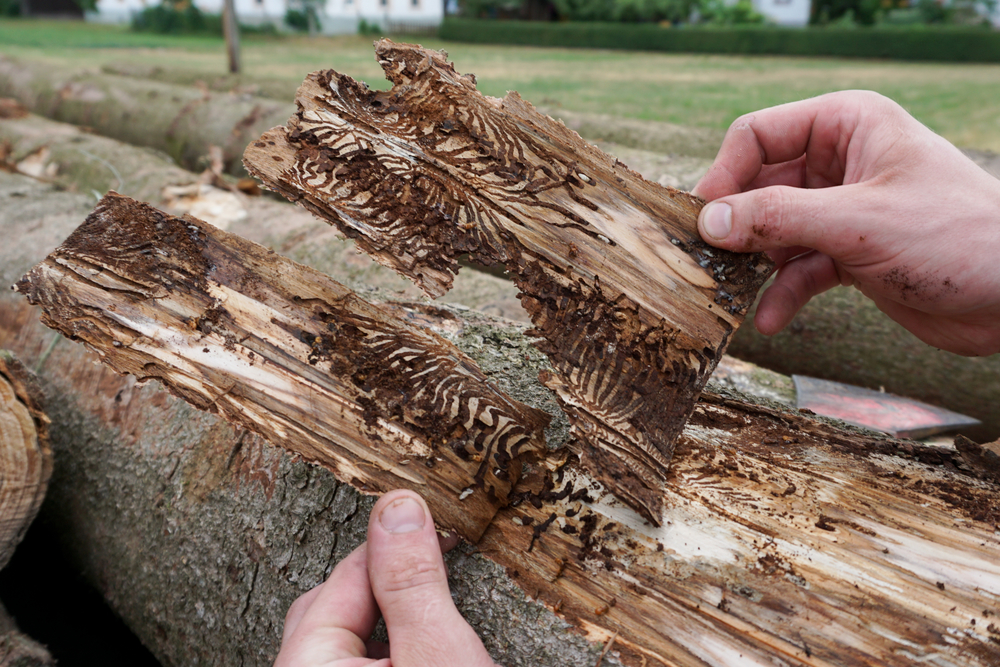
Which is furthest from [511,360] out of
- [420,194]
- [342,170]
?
[342,170]

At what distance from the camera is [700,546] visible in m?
1.26

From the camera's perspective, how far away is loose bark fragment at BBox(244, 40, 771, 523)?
140 centimetres

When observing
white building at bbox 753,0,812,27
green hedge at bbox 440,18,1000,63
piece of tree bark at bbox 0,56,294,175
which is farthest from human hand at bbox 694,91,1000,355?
white building at bbox 753,0,812,27

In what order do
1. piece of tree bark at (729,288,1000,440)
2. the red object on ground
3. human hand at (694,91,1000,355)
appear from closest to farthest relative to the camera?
human hand at (694,91,1000,355), the red object on ground, piece of tree bark at (729,288,1000,440)

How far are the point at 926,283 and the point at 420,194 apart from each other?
1.27m

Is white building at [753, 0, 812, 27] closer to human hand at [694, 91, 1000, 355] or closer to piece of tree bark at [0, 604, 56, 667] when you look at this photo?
human hand at [694, 91, 1000, 355]

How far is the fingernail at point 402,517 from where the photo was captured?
1.21 m

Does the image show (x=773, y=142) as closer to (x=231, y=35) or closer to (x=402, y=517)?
(x=402, y=517)

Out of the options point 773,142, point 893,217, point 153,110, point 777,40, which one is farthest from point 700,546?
point 777,40

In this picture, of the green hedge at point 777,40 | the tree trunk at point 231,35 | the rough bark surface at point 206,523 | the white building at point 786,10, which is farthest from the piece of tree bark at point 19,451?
the white building at point 786,10

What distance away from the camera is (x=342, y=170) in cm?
148

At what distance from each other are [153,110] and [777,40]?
20.8 metres

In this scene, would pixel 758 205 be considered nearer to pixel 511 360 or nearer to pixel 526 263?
pixel 526 263

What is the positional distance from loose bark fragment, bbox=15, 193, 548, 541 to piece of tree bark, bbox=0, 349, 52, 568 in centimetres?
53
